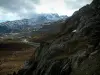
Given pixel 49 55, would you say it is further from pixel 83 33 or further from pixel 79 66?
pixel 79 66

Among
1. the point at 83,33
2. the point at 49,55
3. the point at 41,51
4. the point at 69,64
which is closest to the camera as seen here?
the point at 69,64

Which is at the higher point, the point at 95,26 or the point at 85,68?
the point at 95,26

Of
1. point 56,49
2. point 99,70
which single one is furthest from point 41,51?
point 99,70

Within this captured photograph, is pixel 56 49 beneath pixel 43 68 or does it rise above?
above

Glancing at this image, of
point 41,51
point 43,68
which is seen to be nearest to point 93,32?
point 43,68

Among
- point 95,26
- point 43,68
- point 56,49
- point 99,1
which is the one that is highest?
point 99,1

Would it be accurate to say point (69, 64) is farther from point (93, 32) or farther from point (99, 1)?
point (99, 1)

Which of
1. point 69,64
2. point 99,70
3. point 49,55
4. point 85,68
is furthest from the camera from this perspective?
point 49,55

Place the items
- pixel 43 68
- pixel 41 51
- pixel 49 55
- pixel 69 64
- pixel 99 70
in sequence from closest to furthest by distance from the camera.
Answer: pixel 99 70 < pixel 69 64 < pixel 43 68 < pixel 49 55 < pixel 41 51

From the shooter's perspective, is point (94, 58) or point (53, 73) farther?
point (53, 73)

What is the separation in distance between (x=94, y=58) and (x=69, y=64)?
14.8ft

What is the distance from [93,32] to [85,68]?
14989 mm

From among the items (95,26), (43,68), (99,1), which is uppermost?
(99,1)

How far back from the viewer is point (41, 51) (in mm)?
61781
